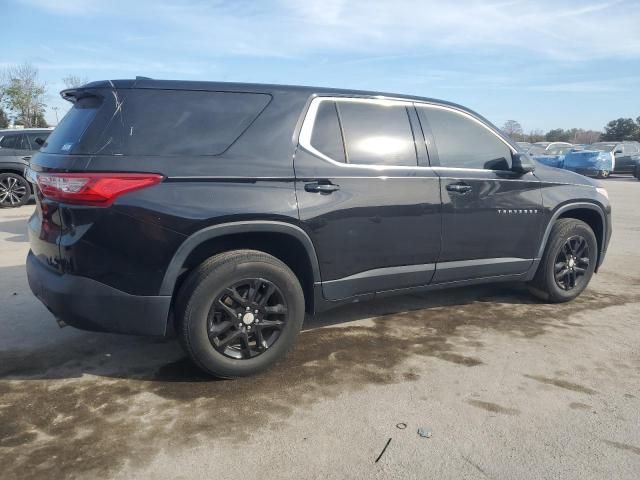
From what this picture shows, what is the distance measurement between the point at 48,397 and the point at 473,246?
320 cm

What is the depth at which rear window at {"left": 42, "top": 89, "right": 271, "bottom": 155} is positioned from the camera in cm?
308

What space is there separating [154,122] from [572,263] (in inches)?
156

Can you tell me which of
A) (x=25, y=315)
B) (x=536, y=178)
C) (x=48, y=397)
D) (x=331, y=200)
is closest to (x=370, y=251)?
(x=331, y=200)

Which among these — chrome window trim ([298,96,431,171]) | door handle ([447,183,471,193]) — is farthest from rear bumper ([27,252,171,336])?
door handle ([447,183,471,193])

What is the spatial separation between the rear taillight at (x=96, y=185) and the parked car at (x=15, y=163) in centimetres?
965

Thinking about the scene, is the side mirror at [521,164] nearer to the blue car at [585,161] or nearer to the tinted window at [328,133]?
the tinted window at [328,133]

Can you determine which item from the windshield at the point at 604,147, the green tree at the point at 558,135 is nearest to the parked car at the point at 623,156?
the windshield at the point at 604,147

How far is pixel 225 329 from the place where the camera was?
331 centimetres

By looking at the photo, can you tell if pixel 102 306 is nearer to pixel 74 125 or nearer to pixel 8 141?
pixel 74 125

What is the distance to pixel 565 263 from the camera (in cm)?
497

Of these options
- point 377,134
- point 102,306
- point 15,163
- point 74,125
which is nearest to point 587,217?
point 377,134

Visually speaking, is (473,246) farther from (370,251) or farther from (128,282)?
(128,282)

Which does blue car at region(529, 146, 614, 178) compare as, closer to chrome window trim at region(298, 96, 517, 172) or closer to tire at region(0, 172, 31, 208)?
tire at region(0, 172, 31, 208)

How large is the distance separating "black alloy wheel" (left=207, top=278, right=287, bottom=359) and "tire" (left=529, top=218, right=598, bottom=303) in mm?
2717
